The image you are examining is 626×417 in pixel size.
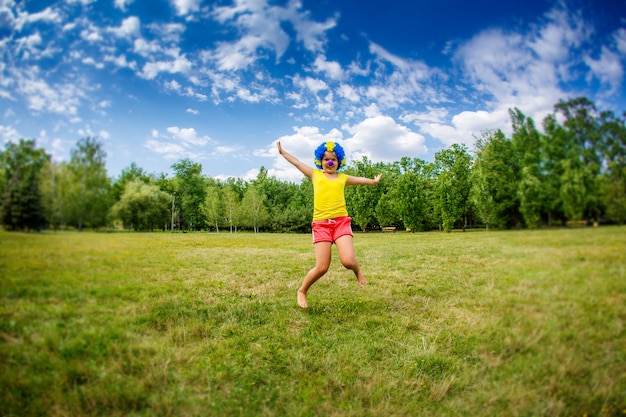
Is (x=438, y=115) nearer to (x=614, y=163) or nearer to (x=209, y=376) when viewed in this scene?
(x=614, y=163)

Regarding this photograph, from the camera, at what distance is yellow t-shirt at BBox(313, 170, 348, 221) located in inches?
172

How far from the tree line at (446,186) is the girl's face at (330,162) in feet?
3.83

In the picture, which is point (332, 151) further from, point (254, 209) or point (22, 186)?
point (22, 186)

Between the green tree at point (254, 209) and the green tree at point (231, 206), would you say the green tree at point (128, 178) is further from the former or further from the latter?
the green tree at point (254, 209)

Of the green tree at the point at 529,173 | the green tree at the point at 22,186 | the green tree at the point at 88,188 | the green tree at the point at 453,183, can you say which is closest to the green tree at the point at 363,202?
the green tree at the point at 453,183

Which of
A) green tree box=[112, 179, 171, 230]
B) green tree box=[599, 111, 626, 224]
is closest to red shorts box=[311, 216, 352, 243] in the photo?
green tree box=[112, 179, 171, 230]

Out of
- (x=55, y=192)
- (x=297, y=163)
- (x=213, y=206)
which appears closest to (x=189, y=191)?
(x=213, y=206)

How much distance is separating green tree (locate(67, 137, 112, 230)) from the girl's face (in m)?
2.53

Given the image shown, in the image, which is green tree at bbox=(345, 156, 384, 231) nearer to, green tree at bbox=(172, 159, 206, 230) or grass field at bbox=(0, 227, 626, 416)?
grass field at bbox=(0, 227, 626, 416)

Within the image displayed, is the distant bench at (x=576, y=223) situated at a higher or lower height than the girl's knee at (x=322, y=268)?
higher

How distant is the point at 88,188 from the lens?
2.82m

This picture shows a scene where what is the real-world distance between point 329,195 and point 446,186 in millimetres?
1834

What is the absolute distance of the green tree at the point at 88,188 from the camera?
2.76 meters

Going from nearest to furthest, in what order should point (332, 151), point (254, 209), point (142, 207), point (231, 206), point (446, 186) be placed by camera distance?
1. point (142, 207)
2. point (332, 151)
3. point (446, 186)
4. point (231, 206)
5. point (254, 209)
